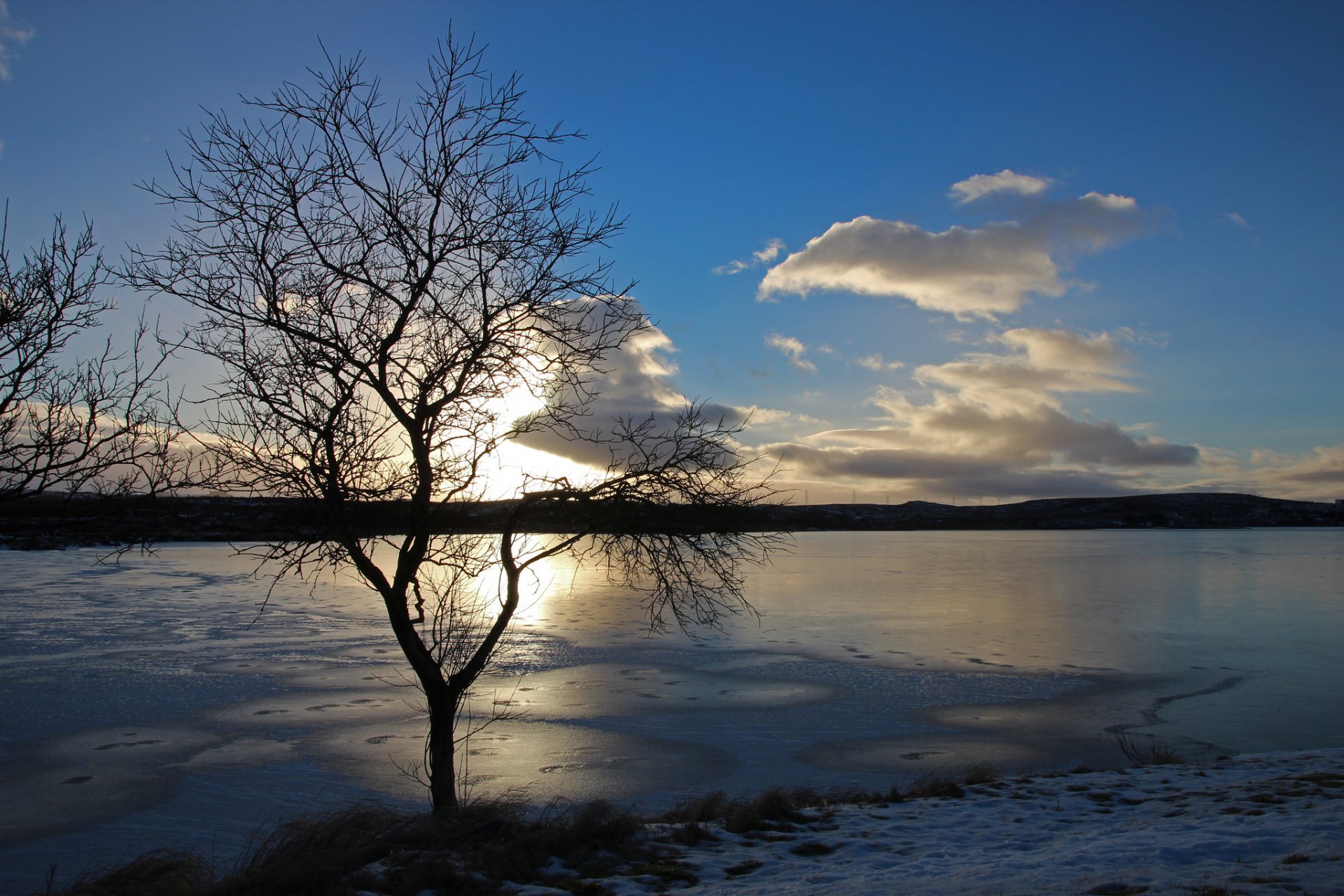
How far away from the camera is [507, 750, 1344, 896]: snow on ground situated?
633 centimetres

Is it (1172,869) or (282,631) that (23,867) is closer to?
(1172,869)

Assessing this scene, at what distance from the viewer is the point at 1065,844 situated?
7.57m

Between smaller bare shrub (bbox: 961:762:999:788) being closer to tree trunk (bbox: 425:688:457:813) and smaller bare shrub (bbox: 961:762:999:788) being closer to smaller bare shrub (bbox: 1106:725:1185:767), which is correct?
smaller bare shrub (bbox: 1106:725:1185:767)

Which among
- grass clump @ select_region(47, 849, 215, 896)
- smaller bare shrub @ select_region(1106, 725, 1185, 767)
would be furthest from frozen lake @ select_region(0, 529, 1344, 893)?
grass clump @ select_region(47, 849, 215, 896)

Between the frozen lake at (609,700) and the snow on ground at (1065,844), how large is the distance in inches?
102

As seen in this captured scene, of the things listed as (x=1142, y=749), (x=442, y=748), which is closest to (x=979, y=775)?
(x=1142, y=749)

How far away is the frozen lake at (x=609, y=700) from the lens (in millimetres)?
11344

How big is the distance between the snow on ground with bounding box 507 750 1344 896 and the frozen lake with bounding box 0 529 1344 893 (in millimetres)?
2602

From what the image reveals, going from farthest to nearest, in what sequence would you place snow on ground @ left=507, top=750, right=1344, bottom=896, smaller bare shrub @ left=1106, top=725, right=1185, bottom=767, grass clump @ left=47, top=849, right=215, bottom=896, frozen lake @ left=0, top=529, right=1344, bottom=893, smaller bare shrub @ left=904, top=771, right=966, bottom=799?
smaller bare shrub @ left=1106, top=725, right=1185, bottom=767 → frozen lake @ left=0, top=529, right=1344, bottom=893 → smaller bare shrub @ left=904, top=771, right=966, bottom=799 → grass clump @ left=47, top=849, right=215, bottom=896 → snow on ground @ left=507, top=750, right=1344, bottom=896

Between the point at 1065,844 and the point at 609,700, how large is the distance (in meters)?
10.1

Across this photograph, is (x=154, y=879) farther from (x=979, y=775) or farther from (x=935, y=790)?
(x=979, y=775)

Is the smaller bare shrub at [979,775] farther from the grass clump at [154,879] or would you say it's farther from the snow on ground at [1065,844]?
the grass clump at [154,879]

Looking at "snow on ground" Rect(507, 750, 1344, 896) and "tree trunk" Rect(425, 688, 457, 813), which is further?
"tree trunk" Rect(425, 688, 457, 813)

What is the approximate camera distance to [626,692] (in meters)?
17.3
